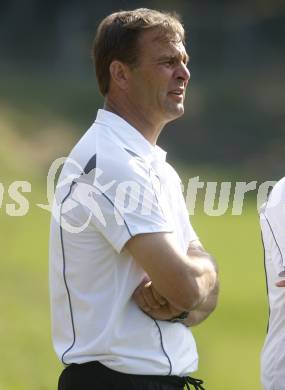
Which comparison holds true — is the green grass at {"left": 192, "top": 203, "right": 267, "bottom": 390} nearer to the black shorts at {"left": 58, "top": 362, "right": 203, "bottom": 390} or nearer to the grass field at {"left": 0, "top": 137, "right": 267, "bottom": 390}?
the grass field at {"left": 0, "top": 137, "right": 267, "bottom": 390}

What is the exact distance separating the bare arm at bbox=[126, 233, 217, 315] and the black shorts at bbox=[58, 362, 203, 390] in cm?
19

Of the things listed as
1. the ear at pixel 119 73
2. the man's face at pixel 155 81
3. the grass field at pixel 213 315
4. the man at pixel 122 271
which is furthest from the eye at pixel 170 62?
the grass field at pixel 213 315

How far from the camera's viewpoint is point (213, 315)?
849 centimetres

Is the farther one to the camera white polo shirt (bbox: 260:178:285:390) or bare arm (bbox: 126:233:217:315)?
white polo shirt (bbox: 260:178:285:390)

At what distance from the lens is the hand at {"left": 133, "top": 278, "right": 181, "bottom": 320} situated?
9.54ft

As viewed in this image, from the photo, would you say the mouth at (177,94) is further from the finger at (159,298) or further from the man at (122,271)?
the finger at (159,298)

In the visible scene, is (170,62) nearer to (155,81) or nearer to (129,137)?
(155,81)

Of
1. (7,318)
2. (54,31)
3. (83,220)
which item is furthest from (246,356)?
(54,31)

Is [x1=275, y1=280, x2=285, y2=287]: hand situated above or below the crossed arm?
below

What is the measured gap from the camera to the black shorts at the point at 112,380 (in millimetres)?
2932

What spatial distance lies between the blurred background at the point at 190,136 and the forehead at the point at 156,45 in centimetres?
313

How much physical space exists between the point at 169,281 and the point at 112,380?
0.30 meters

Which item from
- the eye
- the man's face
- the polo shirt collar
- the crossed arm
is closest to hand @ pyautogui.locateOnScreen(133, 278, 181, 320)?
the crossed arm

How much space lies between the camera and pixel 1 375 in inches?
242
